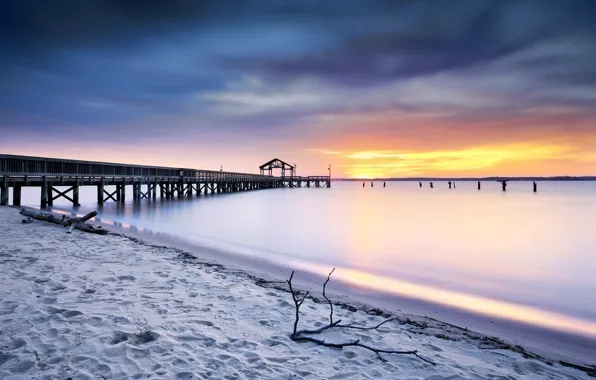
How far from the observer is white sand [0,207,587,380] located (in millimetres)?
3533

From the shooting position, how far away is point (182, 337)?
Result: 13.9 feet

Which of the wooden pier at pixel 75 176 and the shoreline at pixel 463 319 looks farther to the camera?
the wooden pier at pixel 75 176

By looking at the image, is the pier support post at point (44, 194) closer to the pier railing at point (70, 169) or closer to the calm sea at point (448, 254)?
the pier railing at point (70, 169)

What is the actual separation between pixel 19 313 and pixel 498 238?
19.0 m

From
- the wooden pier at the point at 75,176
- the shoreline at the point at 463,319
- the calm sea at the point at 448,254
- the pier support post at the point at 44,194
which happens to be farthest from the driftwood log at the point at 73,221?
the pier support post at the point at 44,194

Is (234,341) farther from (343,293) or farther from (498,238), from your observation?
(498,238)

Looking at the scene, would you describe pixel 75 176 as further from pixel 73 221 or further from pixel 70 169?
pixel 73 221

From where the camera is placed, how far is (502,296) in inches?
332

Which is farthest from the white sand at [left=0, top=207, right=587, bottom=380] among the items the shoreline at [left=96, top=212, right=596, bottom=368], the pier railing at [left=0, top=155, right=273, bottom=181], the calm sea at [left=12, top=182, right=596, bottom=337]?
the pier railing at [left=0, top=155, right=273, bottom=181]

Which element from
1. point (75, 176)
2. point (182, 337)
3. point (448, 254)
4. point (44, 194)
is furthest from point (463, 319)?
point (75, 176)

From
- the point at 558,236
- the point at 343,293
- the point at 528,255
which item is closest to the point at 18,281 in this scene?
the point at 343,293

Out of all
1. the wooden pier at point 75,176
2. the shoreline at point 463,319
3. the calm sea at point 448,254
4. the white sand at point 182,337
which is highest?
the wooden pier at point 75,176

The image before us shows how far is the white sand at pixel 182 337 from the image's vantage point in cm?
353

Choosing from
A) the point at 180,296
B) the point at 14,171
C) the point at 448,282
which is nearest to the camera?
the point at 180,296
